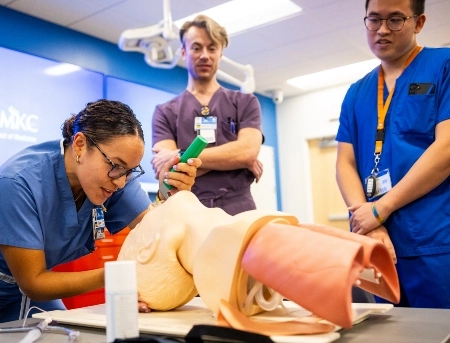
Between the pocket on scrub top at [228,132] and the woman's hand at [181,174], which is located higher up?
the pocket on scrub top at [228,132]

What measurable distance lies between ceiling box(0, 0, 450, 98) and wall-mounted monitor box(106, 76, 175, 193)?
43 cm

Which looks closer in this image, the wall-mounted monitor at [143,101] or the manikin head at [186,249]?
the manikin head at [186,249]

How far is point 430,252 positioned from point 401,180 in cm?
21

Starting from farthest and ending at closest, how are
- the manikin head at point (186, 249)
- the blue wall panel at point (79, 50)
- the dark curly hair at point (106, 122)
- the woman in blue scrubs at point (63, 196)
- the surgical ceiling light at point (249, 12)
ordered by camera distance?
the surgical ceiling light at point (249, 12)
the blue wall panel at point (79, 50)
the dark curly hair at point (106, 122)
the woman in blue scrubs at point (63, 196)
the manikin head at point (186, 249)

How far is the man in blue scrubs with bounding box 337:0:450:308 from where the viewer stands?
1.29 metres

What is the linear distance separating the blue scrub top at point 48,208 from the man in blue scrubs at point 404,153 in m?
0.70

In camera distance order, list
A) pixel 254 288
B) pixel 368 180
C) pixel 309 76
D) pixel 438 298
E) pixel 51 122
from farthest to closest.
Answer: pixel 309 76 → pixel 51 122 → pixel 368 180 → pixel 438 298 → pixel 254 288

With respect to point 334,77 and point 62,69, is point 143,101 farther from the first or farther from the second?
point 334,77

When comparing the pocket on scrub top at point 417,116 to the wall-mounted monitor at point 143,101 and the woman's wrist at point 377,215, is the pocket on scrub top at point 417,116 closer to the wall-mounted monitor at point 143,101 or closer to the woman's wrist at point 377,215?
the woman's wrist at point 377,215

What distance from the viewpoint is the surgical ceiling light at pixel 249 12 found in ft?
11.8

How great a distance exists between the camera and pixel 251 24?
12.7 ft

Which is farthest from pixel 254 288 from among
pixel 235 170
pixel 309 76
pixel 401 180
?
pixel 309 76

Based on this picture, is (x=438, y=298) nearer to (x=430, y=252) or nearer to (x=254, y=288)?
(x=430, y=252)

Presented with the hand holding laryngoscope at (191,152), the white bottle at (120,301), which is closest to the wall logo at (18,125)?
the hand holding laryngoscope at (191,152)
